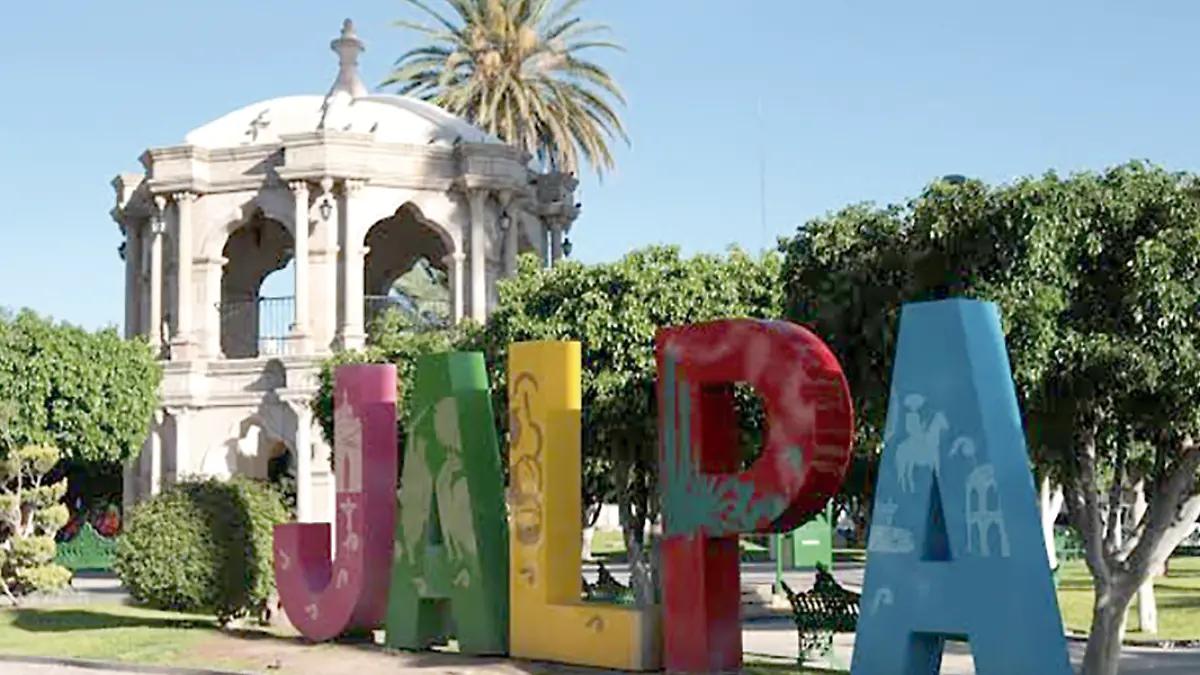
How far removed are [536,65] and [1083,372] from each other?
142 feet

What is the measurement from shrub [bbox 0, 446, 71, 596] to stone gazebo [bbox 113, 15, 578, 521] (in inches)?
396

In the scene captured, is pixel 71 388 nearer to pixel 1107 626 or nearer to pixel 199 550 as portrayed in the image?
pixel 199 550

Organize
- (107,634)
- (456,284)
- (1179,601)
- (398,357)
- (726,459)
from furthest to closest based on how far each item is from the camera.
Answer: (456,284) → (1179,601) → (398,357) → (107,634) → (726,459)

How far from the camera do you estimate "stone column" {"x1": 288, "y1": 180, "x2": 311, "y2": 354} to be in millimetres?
47906

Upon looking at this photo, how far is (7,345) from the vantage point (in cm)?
4438

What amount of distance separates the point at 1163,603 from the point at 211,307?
2722cm

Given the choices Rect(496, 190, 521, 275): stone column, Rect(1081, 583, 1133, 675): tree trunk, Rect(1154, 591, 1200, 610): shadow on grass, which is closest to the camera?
Rect(1081, 583, 1133, 675): tree trunk

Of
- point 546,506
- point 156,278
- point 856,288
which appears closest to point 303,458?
point 156,278

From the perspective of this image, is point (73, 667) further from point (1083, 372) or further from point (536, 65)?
point (536, 65)

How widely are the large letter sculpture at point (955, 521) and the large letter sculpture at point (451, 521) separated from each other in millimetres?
7242

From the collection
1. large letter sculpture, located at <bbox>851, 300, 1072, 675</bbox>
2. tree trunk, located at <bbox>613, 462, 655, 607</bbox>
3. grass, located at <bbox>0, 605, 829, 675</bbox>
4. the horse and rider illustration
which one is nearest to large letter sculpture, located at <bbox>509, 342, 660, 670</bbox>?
grass, located at <bbox>0, 605, 829, 675</bbox>

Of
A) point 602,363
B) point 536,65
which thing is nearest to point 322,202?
point 536,65

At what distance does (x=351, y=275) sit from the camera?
4825 cm

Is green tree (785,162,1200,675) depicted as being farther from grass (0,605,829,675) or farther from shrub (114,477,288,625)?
shrub (114,477,288,625)
